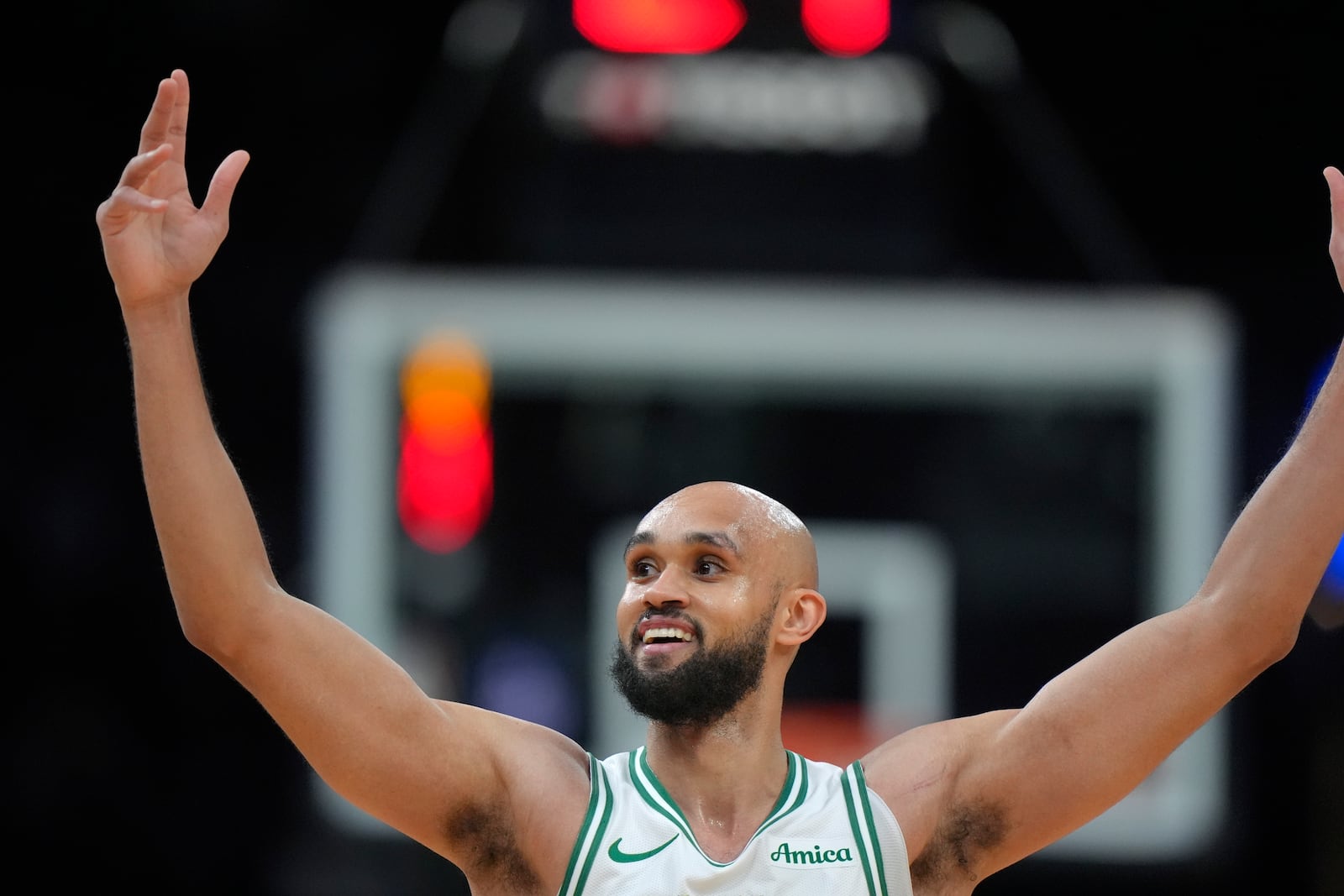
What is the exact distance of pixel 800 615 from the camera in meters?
4.39

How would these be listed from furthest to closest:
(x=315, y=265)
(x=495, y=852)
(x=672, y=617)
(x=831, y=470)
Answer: (x=315, y=265) → (x=831, y=470) → (x=672, y=617) → (x=495, y=852)

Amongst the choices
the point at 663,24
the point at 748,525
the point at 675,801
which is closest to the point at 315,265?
the point at 663,24

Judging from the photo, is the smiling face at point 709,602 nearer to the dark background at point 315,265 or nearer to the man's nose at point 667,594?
the man's nose at point 667,594

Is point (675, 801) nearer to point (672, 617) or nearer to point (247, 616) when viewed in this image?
point (672, 617)

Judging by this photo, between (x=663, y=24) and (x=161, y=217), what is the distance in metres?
5.44

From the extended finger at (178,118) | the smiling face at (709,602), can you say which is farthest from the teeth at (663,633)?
the extended finger at (178,118)

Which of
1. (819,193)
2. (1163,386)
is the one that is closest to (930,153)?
(819,193)

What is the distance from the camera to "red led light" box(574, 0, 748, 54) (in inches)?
347

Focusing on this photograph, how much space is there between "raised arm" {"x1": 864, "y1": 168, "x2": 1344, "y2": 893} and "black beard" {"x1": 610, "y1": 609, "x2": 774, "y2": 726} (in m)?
0.42

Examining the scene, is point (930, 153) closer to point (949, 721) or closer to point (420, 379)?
point (420, 379)

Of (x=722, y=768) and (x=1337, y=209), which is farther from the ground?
(x=1337, y=209)

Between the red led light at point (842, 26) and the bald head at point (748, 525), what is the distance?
480 centimetres

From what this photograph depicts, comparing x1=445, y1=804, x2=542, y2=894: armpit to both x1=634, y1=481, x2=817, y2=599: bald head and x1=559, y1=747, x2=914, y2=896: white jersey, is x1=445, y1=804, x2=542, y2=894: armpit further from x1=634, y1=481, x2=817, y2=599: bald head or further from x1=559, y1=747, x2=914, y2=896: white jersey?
x1=634, y1=481, x2=817, y2=599: bald head

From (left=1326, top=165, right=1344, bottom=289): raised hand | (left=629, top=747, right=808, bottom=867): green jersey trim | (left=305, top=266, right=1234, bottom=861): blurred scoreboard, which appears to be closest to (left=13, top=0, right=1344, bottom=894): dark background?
(left=305, top=266, right=1234, bottom=861): blurred scoreboard
